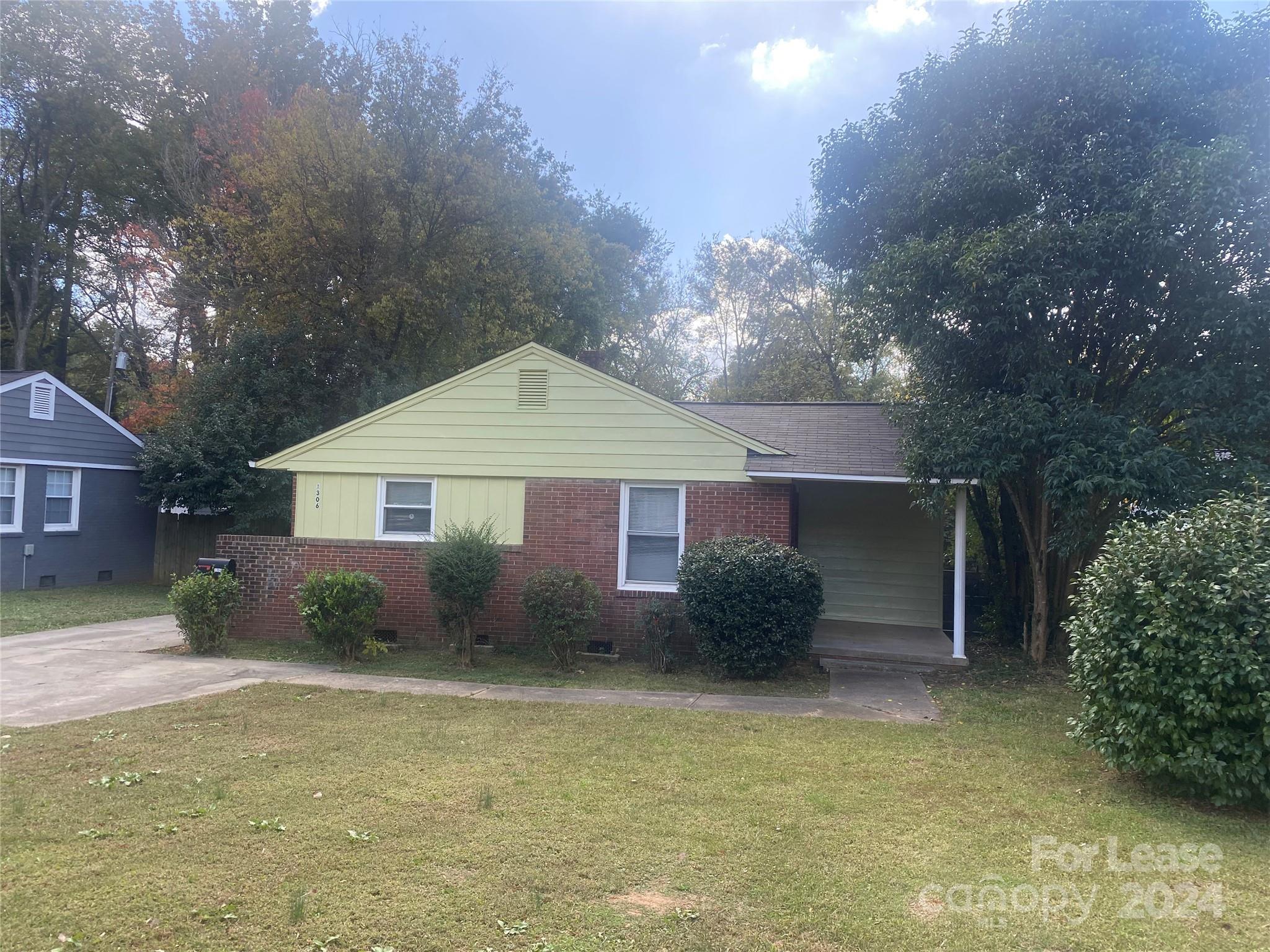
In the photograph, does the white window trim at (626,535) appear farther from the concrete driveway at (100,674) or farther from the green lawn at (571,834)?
the concrete driveway at (100,674)

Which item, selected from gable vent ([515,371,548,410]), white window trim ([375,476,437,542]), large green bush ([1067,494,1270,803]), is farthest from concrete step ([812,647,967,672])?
white window trim ([375,476,437,542])

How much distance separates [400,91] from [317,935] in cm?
2076

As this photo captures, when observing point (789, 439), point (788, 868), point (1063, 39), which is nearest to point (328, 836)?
point (788, 868)

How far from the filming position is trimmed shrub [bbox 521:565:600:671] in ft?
32.1

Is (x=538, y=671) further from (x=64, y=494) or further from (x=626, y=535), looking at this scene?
(x=64, y=494)

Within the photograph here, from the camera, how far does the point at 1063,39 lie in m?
9.95

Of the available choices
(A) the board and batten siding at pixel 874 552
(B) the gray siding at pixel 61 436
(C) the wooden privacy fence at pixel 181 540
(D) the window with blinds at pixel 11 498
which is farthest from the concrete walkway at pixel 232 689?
(C) the wooden privacy fence at pixel 181 540

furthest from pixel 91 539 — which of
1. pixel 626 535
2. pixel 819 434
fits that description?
pixel 819 434

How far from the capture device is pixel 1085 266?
9.23 metres

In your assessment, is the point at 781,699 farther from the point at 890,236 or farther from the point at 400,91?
the point at 400,91

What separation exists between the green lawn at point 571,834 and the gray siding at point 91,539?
12.8 metres

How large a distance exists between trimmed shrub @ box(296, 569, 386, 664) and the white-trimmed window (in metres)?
11.1

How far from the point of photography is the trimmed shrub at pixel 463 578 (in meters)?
10.0

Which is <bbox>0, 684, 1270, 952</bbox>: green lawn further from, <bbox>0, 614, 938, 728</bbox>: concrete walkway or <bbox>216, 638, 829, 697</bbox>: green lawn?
<bbox>216, 638, 829, 697</bbox>: green lawn
